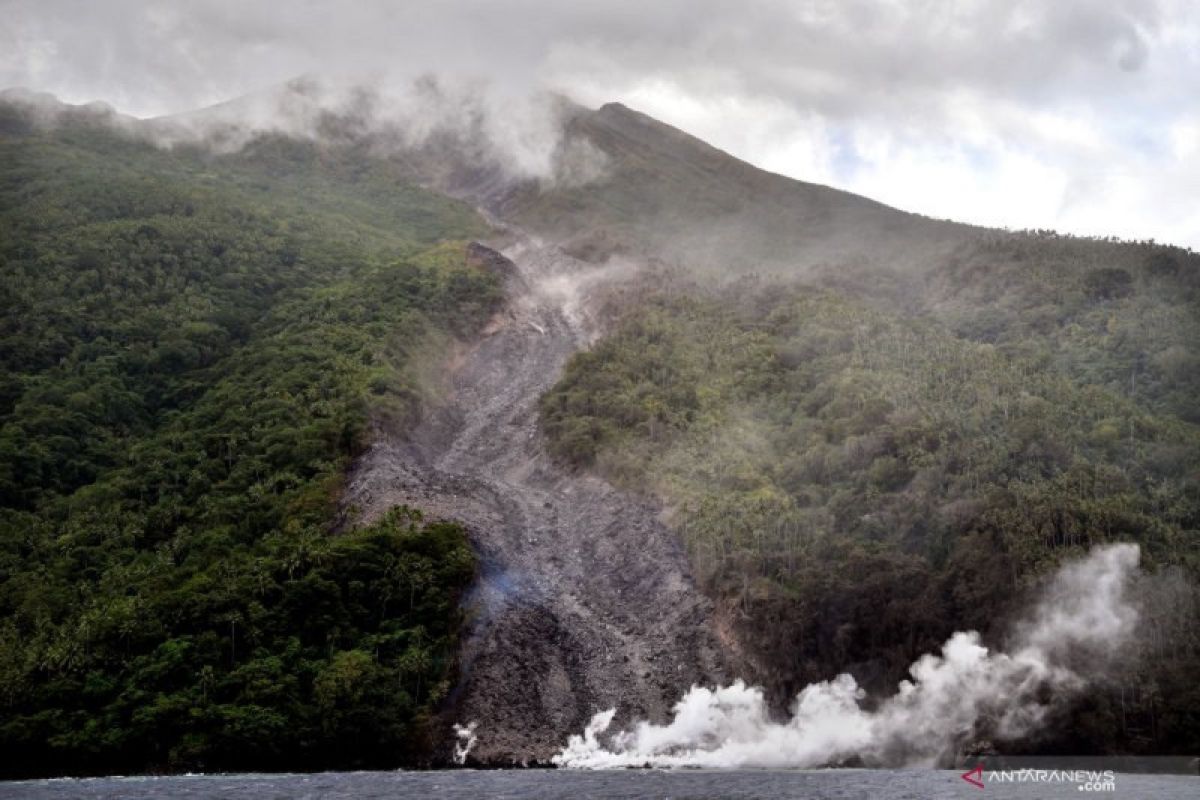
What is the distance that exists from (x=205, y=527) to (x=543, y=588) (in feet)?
123

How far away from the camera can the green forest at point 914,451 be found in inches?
4353

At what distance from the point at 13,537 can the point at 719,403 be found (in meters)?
83.9

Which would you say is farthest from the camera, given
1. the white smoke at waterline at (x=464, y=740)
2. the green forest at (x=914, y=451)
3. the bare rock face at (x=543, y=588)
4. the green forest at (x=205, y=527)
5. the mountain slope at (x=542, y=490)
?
the green forest at (x=914, y=451)

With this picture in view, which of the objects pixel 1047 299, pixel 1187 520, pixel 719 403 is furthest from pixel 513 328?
pixel 1187 520

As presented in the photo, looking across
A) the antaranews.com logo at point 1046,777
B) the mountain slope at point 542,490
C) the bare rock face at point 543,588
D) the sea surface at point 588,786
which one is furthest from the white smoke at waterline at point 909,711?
the antaranews.com logo at point 1046,777

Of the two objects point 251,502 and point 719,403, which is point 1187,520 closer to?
point 719,403

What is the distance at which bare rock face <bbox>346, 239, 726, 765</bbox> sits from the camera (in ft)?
345

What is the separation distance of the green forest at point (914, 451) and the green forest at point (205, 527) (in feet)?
94.2

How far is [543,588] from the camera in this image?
120000mm

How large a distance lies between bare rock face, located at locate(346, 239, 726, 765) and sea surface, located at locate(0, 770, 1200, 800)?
29.0 ft

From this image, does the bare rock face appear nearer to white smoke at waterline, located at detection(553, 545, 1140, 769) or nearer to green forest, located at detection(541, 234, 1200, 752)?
white smoke at waterline, located at detection(553, 545, 1140, 769)

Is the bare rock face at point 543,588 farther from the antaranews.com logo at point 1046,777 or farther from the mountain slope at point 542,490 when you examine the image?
the antaranews.com logo at point 1046,777

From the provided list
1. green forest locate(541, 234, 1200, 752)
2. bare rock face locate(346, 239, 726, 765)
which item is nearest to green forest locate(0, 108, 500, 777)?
bare rock face locate(346, 239, 726, 765)

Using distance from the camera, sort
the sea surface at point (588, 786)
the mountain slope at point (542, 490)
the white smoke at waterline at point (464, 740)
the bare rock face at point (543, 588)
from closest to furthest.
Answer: the sea surface at point (588, 786), the white smoke at waterline at point (464, 740), the mountain slope at point (542, 490), the bare rock face at point (543, 588)
